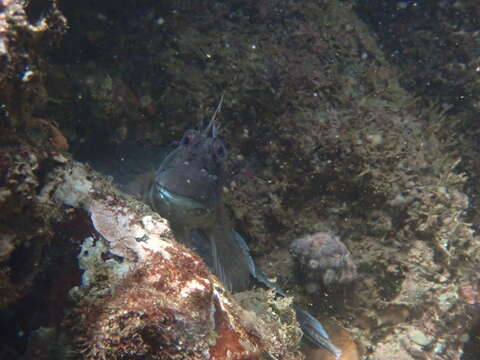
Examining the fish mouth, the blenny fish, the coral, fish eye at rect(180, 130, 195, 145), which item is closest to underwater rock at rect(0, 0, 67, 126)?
the fish mouth

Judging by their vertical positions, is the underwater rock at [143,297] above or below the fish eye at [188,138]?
above

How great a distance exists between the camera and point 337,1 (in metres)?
6.40

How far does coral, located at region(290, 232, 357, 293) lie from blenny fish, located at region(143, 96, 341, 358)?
46cm

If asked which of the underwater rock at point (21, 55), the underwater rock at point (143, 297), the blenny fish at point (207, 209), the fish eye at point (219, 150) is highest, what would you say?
the underwater rock at point (21, 55)

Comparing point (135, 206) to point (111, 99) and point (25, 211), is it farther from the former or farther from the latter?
point (111, 99)

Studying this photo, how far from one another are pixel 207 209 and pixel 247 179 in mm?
1315

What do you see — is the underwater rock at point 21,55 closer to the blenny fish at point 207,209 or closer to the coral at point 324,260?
the blenny fish at point 207,209

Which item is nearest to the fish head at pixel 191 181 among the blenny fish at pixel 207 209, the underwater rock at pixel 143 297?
the blenny fish at pixel 207 209

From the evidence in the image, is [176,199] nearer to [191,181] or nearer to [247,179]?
[191,181]

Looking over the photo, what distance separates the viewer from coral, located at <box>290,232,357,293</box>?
4.43 meters

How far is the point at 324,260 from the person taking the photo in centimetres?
443

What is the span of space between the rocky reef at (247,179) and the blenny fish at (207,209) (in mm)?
340

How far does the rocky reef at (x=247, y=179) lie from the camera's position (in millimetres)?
2160

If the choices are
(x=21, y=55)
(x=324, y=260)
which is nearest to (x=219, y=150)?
(x=324, y=260)
